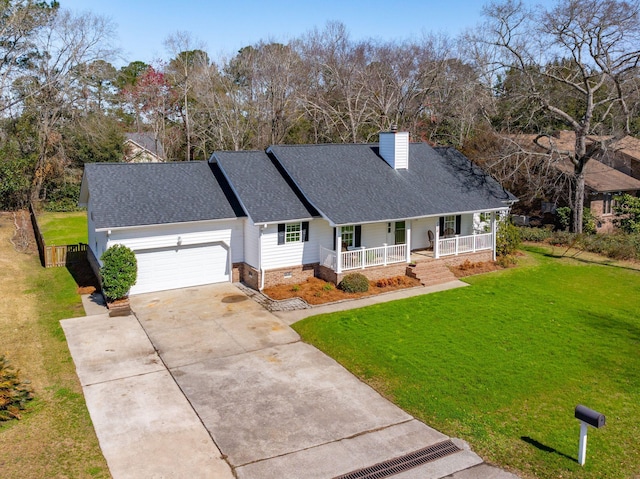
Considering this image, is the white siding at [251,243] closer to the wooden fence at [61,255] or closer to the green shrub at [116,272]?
the green shrub at [116,272]

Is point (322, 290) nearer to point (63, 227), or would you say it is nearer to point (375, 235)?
point (375, 235)

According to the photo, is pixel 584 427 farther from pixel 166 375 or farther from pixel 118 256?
pixel 118 256

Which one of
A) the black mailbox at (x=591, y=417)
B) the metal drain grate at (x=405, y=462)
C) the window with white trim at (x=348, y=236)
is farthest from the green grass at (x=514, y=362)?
the window with white trim at (x=348, y=236)

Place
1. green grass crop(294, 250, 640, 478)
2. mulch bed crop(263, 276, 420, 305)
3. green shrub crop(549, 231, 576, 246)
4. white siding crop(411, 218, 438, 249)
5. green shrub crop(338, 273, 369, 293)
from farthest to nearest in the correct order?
green shrub crop(549, 231, 576, 246)
white siding crop(411, 218, 438, 249)
green shrub crop(338, 273, 369, 293)
mulch bed crop(263, 276, 420, 305)
green grass crop(294, 250, 640, 478)

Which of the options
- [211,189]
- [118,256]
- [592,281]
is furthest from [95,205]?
[592,281]

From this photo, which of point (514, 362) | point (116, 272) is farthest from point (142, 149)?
point (514, 362)

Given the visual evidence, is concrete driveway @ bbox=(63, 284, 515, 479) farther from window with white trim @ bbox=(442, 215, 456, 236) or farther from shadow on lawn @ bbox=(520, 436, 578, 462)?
window with white trim @ bbox=(442, 215, 456, 236)

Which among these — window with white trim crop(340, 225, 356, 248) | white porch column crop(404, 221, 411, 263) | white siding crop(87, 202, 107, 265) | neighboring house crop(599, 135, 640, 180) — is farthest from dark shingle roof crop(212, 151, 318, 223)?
neighboring house crop(599, 135, 640, 180)
